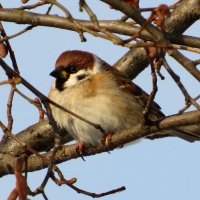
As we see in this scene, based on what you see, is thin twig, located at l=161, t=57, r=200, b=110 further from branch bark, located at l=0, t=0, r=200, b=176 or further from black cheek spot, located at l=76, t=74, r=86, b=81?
black cheek spot, located at l=76, t=74, r=86, b=81

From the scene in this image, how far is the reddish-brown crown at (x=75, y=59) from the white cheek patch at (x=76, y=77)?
0.06 meters

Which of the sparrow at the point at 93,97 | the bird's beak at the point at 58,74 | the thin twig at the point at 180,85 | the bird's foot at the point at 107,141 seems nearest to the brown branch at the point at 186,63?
the thin twig at the point at 180,85

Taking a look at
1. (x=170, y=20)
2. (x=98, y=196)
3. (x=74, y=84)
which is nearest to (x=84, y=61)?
(x=74, y=84)

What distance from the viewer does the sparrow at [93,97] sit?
204 inches

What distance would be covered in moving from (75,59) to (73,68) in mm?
76

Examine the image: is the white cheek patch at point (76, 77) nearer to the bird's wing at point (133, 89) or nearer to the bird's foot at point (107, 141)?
the bird's wing at point (133, 89)

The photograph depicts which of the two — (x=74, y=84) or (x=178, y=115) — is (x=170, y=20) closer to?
(x=74, y=84)

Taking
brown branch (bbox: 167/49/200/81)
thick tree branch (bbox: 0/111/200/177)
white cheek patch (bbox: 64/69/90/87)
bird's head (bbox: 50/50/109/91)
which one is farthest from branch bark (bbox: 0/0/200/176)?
white cheek patch (bbox: 64/69/90/87)

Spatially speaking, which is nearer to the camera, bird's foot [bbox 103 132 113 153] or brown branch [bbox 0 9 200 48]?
brown branch [bbox 0 9 200 48]

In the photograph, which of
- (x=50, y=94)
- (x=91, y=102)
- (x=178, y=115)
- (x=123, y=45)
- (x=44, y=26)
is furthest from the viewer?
(x=50, y=94)

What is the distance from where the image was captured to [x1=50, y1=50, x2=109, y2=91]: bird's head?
5547 millimetres

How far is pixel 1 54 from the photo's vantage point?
3.97 m

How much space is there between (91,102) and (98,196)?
1.58m

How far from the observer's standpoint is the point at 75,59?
564 cm
